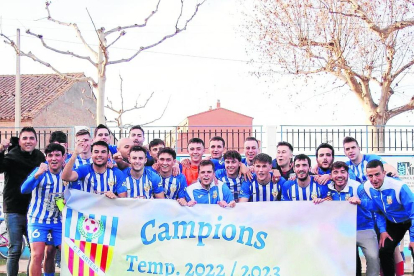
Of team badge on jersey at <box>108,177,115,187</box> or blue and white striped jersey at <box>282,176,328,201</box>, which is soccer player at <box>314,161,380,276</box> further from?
team badge on jersey at <box>108,177,115,187</box>

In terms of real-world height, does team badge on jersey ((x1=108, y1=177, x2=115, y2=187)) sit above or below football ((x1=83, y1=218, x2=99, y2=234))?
above

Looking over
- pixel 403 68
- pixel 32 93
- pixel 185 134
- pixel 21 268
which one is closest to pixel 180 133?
pixel 185 134

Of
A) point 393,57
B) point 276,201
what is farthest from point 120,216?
point 393,57

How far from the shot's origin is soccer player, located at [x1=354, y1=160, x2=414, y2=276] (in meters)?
6.09

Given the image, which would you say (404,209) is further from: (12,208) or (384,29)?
(384,29)

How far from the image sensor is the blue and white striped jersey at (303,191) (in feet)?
20.5

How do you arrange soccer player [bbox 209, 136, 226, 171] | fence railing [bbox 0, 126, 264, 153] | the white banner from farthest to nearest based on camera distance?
fence railing [bbox 0, 126, 264, 153] → soccer player [bbox 209, 136, 226, 171] → the white banner

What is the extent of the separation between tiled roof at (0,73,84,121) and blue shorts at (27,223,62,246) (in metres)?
22.9

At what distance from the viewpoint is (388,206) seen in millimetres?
6242

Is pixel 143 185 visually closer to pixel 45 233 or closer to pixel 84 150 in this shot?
pixel 84 150

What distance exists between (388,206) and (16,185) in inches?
180

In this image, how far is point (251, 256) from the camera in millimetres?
5957

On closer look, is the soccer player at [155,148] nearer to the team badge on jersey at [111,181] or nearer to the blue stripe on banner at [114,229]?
the team badge on jersey at [111,181]

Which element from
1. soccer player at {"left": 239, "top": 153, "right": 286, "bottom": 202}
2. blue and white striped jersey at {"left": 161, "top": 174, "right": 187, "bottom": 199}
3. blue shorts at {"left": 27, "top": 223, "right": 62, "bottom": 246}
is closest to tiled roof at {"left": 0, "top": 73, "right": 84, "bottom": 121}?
blue shorts at {"left": 27, "top": 223, "right": 62, "bottom": 246}
